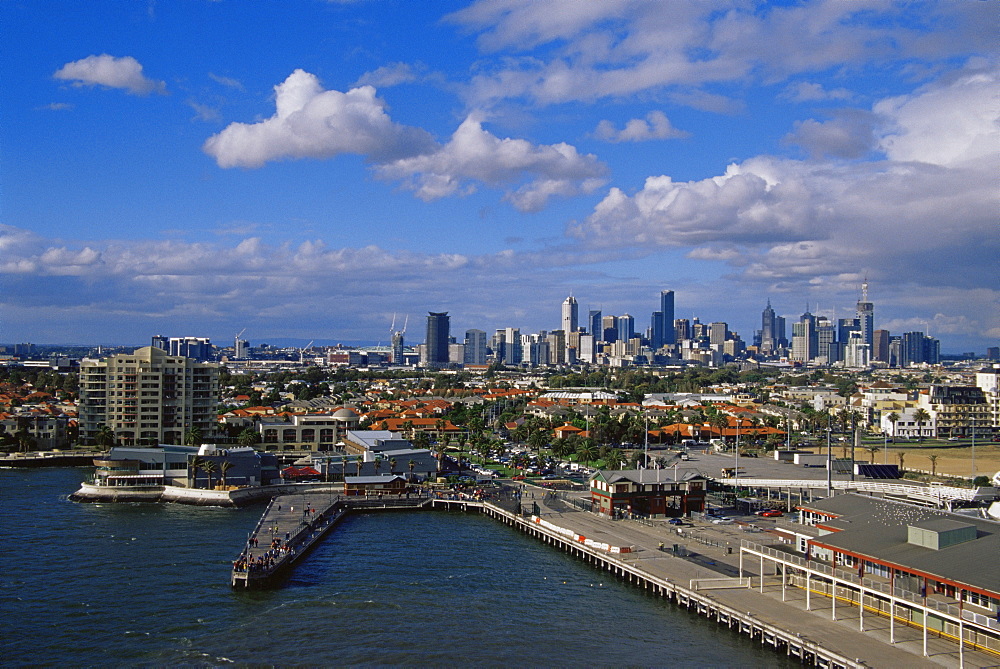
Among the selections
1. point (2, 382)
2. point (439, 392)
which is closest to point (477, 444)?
point (439, 392)

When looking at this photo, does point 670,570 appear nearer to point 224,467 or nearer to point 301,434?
point 224,467

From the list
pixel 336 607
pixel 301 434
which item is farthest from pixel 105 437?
pixel 336 607

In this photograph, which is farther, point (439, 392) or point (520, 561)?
point (439, 392)

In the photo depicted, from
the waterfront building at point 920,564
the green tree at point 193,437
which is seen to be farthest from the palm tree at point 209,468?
the waterfront building at point 920,564

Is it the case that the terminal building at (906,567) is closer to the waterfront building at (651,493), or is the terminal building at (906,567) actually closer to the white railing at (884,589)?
the white railing at (884,589)

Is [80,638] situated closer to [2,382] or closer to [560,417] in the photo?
[560,417]

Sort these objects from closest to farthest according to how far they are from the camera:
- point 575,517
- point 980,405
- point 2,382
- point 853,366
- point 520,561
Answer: point 520,561 → point 575,517 → point 980,405 → point 2,382 → point 853,366
